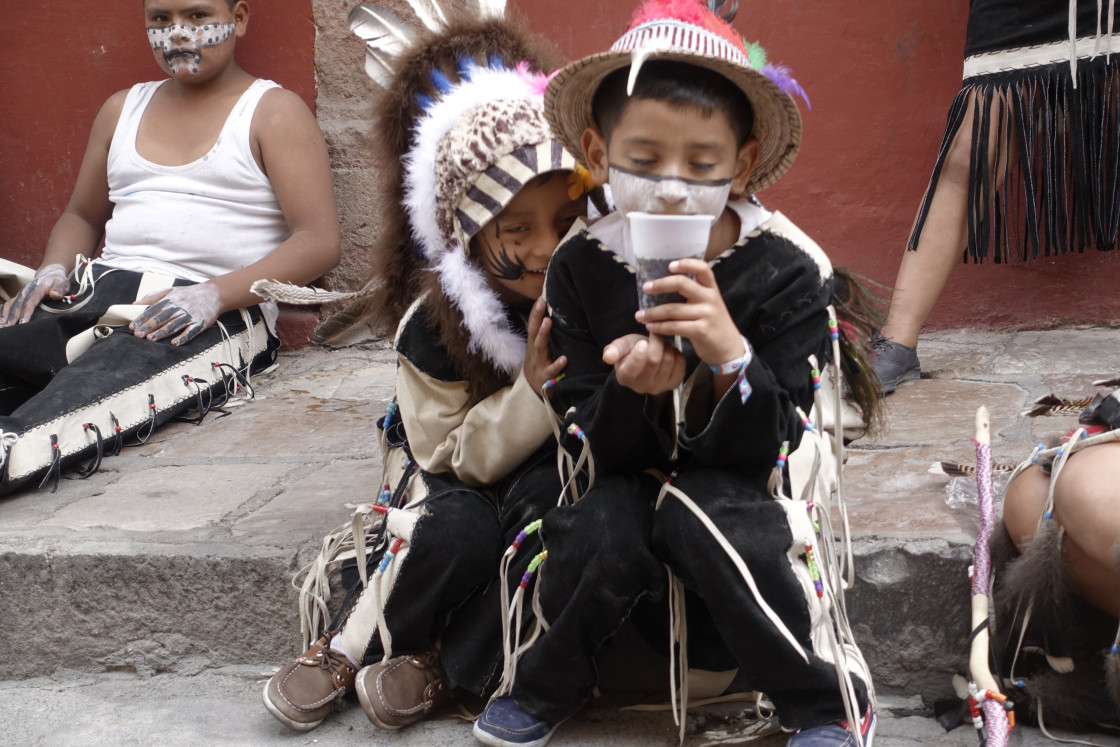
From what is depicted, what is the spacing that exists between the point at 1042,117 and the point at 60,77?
130 inches

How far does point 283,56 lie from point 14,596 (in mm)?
2237

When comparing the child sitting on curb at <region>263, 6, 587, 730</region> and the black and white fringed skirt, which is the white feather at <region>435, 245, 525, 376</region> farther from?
the black and white fringed skirt

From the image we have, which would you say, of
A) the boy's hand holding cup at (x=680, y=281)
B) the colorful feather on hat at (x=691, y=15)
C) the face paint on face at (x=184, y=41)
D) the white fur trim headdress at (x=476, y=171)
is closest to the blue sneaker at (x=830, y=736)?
the boy's hand holding cup at (x=680, y=281)

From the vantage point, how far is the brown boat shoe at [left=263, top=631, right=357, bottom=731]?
76.0 inches

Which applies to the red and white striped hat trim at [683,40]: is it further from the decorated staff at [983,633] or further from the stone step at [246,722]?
the stone step at [246,722]

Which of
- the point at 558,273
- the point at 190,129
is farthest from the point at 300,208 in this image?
the point at 558,273

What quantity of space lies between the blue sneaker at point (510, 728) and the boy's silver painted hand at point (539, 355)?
0.53 metres

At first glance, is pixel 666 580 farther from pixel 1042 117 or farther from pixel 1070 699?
pixel 1042 117

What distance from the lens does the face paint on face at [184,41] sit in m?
3.70

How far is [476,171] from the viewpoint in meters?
1.98

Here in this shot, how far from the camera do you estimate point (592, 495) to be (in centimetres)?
179

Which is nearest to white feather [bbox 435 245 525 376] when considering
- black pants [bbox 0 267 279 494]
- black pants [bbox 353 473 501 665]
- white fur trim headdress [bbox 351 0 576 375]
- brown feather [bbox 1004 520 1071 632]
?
white fur trim headdress [bbox 351 0 576 375]

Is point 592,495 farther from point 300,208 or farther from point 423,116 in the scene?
point 300,208

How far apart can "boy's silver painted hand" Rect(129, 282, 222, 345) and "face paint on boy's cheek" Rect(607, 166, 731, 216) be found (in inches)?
85.0
